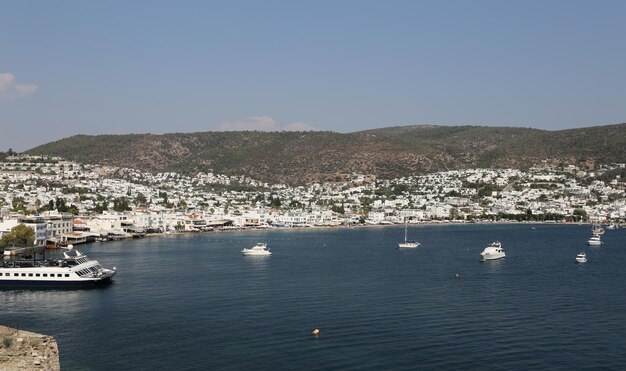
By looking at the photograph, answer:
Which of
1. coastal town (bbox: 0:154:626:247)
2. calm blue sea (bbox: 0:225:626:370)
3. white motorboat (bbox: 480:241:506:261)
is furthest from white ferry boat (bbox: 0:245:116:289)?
coastal town (bbox: 0:154:626:247)

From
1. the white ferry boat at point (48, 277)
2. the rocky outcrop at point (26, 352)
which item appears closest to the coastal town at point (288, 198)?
the white ferry boat at point (48, 277)

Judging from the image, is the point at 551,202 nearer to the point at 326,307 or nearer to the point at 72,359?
the point at 326,307

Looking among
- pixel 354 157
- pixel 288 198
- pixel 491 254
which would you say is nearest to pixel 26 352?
pixel 491 254

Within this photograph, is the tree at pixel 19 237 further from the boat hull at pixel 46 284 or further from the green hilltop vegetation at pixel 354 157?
the green hilltop vegetation at pixel 354 157

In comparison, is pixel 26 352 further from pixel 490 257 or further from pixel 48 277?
pixel 490 257

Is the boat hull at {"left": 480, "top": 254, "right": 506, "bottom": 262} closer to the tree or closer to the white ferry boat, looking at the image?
the white ferry boat

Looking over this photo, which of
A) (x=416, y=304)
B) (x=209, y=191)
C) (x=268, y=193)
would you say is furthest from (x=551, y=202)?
(x=416, y=304)
